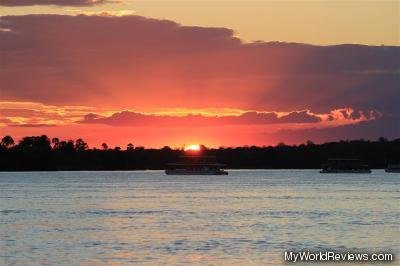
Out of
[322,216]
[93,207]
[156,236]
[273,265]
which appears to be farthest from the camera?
[93,207]

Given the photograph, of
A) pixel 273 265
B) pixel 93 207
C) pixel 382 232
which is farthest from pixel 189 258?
pixel 93 207

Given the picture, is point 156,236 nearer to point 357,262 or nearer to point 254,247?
point 254,247

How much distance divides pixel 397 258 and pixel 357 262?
4.23 metres

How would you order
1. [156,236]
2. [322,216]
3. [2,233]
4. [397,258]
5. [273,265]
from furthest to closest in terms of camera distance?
[322,216] < [2,233] < [156,236] < [397,258] < [273,265]

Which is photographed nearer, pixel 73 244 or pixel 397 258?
pixel 397 258

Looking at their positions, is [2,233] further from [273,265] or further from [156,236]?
[273,265]

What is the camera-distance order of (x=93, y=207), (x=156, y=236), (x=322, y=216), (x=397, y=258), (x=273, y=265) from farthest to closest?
1. (x=93, y=207)
2. (x=322, y=216)
3. (x=156, y=236)
4. (x=397, y=258)
5. (x=273, y=265)

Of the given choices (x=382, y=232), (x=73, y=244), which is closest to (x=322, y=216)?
(x=382, y=232)

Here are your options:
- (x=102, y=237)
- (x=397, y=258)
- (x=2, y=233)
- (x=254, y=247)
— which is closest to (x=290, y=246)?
(x=254, y=247)

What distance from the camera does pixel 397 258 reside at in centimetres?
6272

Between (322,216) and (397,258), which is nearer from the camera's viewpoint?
(397,258)

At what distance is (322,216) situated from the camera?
338 ft

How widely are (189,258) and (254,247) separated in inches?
337

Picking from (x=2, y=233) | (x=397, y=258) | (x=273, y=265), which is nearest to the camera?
(x=273, y=265)
